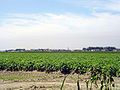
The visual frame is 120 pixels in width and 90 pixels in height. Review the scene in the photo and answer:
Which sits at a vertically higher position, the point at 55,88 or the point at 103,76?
the point at 103,76

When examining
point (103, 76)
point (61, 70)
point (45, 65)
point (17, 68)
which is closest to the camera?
point (103, 76)

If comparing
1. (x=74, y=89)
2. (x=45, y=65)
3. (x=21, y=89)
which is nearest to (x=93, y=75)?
(x=74, y=89)

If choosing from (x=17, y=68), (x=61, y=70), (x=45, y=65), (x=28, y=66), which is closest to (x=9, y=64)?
(x=17, y=68)

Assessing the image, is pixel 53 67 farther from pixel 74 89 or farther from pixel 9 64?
pixel 74 89

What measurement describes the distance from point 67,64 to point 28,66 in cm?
399

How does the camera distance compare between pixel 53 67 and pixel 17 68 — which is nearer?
pixel 53 67

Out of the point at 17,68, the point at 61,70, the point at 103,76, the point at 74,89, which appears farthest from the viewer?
the point at 17,68

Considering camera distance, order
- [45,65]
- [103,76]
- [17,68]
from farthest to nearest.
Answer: [17,68] < [45,65] < [103,76]

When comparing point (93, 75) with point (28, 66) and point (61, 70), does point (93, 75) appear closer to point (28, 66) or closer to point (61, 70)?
point (61, 70)

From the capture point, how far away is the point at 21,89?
898 cm

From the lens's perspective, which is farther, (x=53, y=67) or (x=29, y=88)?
(x=53, y=67)

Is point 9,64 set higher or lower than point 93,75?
lower

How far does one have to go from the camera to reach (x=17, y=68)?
1688 cm

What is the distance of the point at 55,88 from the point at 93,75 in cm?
689
